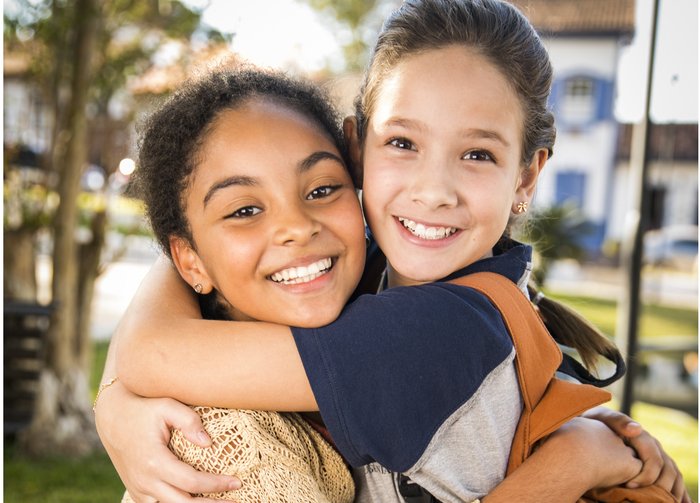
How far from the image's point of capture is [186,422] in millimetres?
1510

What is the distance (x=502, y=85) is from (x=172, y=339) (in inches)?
36.7

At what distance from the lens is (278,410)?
152 cm

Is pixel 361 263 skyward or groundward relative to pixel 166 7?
groundward

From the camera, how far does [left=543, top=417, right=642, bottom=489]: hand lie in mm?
1698

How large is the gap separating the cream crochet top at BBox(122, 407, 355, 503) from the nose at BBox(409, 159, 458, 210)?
22.4 inches

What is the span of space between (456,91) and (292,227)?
1.58 ft

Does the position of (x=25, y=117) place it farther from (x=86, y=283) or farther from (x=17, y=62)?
(x=86, y=283)

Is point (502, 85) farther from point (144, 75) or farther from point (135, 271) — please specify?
point (135, 271)

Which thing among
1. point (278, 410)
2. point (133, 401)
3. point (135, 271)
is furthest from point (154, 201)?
point (135, 271)

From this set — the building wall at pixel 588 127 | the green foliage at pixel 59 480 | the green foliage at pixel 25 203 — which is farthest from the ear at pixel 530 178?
the building wall at pixel 588 127

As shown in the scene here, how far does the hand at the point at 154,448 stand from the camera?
1495mm

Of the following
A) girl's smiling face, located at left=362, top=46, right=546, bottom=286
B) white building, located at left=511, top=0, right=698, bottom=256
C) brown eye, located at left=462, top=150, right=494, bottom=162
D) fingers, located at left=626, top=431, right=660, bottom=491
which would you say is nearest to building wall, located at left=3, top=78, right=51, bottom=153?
girl's smiling face, located at left=362, top=46, right=546, bottom=286

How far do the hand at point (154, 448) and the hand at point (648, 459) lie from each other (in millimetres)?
957

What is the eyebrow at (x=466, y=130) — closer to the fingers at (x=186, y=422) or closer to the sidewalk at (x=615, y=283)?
the fingers at (x=186, y=422)
